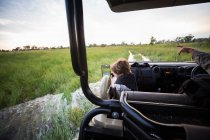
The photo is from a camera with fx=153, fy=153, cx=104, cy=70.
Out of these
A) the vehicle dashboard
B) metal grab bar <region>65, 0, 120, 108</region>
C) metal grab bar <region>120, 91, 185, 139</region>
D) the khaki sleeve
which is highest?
metal grab bar <region>65, 0, 120, 108</region>

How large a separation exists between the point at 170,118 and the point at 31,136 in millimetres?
3807

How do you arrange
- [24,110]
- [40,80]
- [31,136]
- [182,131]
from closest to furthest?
[182,131], [31,136], [24,110], [40,80]

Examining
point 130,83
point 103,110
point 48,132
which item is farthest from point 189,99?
point 48,132

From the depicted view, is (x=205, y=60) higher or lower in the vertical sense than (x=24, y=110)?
higher

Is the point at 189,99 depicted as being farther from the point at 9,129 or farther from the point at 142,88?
the point at 9,129

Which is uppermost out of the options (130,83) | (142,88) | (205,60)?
(205,60)

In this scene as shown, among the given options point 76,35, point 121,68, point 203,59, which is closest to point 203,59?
point 203,59

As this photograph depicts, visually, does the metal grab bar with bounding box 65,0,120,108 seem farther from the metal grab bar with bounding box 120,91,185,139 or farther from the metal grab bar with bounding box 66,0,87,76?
the metal grab bar with bounding box 120,91,185,139

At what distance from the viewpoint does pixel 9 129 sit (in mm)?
4117

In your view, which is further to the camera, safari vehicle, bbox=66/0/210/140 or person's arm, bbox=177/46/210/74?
person's arm, bbox=177/46/210/74

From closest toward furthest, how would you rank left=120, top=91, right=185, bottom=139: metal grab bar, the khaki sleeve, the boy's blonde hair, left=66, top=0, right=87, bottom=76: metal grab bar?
left=120, top=91, right=185, bottom=139: metal grab bar
left=66, top=0, right=87, bottom=76: metal grab bar
the khaki sleeve
the boy's blonde hair

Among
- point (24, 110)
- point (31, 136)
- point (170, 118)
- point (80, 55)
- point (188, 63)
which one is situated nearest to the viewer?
point (170, 118)

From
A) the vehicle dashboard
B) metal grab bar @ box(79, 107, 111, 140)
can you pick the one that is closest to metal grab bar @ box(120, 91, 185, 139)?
metal grab bar @ box(79, 107, 111, 140)

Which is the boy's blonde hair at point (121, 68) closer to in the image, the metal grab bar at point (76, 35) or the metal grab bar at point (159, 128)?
the metal grab bar at point (76, 35)
